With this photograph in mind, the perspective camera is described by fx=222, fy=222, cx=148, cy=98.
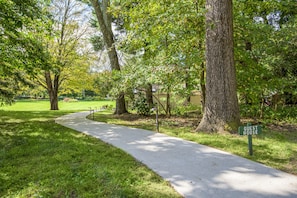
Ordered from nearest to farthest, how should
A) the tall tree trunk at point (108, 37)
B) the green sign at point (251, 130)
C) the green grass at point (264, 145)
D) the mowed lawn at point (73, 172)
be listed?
the mowed lawn at point (73, 172) → the green grass at point (264, 145) → the green sign at point (251, 130) → the tall tree trunk at point (108, 37)

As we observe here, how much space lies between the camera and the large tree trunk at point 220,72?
5980 mm

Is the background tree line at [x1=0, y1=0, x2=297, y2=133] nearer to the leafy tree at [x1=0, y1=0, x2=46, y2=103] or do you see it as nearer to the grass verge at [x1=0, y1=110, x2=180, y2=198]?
the leafy tree at [x1=0, y1=0, x2=46, y2=103]

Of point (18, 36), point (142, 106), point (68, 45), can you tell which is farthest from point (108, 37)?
point (68, 45)

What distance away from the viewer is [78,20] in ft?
63.2

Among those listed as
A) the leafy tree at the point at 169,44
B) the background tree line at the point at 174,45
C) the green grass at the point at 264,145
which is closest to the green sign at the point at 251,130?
the green grass at the point at 264,145

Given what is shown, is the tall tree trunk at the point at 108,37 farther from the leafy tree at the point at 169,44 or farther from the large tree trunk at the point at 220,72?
the large tree trunk at the point at 220,72

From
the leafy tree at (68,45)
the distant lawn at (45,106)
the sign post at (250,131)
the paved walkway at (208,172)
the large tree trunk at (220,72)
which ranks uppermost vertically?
the leafy tree at (68,45)

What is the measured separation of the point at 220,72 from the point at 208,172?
335cm

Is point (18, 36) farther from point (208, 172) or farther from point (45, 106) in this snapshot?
point (45, 106)

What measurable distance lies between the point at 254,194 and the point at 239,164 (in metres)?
1.09

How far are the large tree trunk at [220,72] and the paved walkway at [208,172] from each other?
1.33 meters

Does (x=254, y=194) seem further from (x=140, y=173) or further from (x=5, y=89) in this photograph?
(x=5, y=89)

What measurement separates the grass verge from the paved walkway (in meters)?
0.28

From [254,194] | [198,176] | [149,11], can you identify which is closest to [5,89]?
[149,11]
